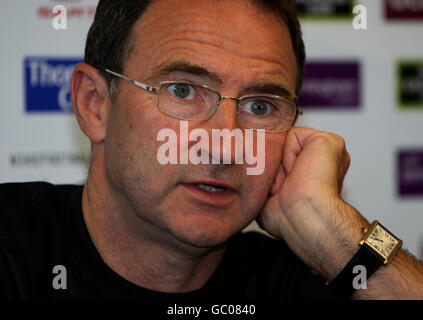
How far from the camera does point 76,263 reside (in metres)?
1.59

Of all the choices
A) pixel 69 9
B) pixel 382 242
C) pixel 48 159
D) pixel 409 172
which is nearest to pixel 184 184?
pixel 382 242

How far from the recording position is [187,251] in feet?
5.23

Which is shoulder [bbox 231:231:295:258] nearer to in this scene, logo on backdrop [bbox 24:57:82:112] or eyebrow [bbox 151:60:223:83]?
eyebrow [bbox 151:60:223:83]

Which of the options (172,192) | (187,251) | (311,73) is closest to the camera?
(172,192)

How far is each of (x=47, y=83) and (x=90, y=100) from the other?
2.53 ft

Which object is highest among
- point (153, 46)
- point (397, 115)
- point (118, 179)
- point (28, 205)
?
point (153, 46)

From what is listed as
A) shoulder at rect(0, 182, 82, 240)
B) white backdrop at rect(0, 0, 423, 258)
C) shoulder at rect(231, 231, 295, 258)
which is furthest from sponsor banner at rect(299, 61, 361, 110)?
shoulder at rect(0, 182, 82, 240)

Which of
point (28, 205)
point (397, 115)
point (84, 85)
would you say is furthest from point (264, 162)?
point (397, 115)

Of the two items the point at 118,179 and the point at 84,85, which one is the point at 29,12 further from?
the point at 118,179

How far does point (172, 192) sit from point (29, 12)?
141cm

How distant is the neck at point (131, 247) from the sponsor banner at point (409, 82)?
1588 millimetres

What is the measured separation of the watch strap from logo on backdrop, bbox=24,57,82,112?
5.00 feet

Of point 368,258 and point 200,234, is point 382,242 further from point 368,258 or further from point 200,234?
point 200,234

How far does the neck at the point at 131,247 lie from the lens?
5.34ft
